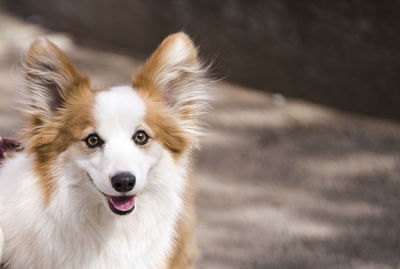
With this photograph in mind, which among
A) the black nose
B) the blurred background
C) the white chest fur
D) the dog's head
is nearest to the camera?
the black nose

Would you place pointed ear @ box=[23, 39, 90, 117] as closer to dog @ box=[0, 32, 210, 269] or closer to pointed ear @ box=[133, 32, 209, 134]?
dog @ box=[0, 32, 210, 269]

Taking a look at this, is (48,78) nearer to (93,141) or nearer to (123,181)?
(93,141)

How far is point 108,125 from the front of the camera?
244 centimetres

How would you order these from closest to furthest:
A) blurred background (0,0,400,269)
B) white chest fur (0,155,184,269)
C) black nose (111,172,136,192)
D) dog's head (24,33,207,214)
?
black nose (111,172,136,192) < dog's head (24,33,207,214) < white chest fur (0,155,184,269) < blurred background (0,0,400,269)

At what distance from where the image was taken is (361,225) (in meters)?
4.08

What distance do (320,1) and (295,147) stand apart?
1.43 m

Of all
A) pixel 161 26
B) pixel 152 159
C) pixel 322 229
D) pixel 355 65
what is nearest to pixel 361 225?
pixel 322 229

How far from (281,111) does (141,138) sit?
313 cm

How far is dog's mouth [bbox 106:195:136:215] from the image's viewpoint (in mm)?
2438

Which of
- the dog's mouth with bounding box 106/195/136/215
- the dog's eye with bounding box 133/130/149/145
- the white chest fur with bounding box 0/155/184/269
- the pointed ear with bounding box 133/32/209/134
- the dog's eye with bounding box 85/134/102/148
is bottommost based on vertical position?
the white chest fur with bounding box 0/155/184/269

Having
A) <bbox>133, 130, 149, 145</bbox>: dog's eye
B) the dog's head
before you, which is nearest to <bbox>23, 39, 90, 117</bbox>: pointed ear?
the dog's head

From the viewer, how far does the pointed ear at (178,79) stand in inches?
103

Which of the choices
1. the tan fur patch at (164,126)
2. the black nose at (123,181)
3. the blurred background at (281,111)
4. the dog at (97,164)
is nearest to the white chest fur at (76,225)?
the dog at (97,164)

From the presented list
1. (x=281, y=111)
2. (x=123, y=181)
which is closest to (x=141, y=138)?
(x=123, y=181)
